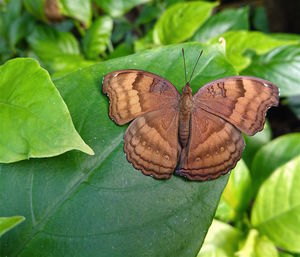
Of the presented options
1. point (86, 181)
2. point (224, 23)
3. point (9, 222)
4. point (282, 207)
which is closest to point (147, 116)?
point (86, 181)

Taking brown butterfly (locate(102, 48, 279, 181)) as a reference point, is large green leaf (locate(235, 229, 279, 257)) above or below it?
below

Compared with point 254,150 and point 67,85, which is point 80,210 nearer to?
point 67,85

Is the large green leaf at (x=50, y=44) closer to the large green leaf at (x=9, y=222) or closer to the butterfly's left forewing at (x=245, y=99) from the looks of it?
the butterfly's left forewing at (x=245, y=99)

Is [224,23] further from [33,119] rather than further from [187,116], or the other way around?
[33,119]

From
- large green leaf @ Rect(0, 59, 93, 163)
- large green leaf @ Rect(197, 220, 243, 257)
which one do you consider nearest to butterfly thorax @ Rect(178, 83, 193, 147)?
large green leaf @ Rect(0, 59, 93, 163)

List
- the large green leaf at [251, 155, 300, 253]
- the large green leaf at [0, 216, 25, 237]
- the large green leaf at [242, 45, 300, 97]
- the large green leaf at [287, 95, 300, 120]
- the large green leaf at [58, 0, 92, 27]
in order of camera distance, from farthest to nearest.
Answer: the large green leaf at [287, 95, 300, 120] < the large green leaf at [58, 0, 92, 27] < the large green leaf at [242, 45, 300, 97] < the large green leaf at [251, 155, 300, 253] < the large green leaf at [0, 216, 25, 237]

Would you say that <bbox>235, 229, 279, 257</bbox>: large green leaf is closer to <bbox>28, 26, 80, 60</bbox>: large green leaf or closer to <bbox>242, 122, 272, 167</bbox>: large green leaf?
<bbox>242, 122, 272, 167</bbox>: large green leaf
